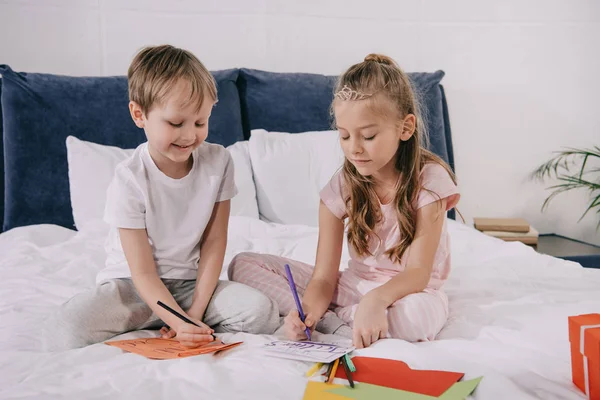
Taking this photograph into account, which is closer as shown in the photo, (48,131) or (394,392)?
(394,392)

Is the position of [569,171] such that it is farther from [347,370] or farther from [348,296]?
[347,370]

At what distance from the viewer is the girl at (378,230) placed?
137cm

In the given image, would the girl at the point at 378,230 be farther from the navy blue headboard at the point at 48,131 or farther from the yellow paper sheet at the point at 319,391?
the navy blue headboard at the point at 48,131

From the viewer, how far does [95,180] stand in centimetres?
234

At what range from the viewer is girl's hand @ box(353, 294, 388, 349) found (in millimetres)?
1254

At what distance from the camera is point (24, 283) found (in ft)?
5.69

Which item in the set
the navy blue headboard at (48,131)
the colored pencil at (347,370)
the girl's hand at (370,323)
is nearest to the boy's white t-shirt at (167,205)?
the girl's hand at (370,323)

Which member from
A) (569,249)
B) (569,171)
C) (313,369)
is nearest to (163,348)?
Result: (313,369)

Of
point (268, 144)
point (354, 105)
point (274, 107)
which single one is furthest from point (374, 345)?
point (274, 107)

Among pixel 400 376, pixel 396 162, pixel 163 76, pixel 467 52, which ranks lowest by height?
pixel 400 376

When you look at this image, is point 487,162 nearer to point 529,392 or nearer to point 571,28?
point 571,28

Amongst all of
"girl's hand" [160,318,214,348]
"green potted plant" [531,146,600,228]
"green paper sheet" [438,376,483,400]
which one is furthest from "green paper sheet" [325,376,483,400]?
"green potted plant" [531,146,600,228]

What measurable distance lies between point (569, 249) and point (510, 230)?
0.27 m

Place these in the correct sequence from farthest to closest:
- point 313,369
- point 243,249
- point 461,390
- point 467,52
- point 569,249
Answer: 1. point 467,52
2. point 569,249
3. point 243,249
4. point 313,369
5. point 461,390
